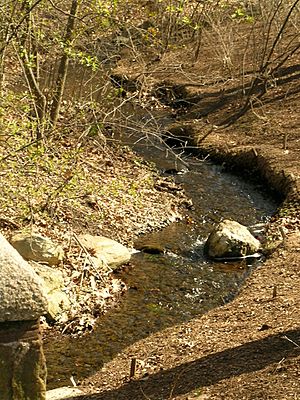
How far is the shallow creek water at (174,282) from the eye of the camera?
967 cm

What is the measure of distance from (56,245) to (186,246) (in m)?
3.19

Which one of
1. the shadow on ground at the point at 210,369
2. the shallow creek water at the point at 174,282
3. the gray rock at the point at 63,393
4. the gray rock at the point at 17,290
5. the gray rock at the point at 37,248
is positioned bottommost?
the shallow creek water at the point at 174,282

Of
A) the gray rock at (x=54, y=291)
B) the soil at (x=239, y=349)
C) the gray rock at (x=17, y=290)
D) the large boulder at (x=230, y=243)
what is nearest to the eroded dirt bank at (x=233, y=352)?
the soil at (x=239, y=349)

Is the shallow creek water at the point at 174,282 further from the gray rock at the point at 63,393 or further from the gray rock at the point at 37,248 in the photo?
the gray rock at the point at 37,248

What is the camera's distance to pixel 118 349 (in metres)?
9.82

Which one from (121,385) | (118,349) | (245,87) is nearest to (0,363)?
(121,385)

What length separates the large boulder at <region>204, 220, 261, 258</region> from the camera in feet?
44.2

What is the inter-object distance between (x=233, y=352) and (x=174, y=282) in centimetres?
403

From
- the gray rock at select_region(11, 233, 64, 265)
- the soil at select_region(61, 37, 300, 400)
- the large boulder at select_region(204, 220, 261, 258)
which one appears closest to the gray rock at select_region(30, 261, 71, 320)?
the gray rock at select_region(11, 233, 64, 265)

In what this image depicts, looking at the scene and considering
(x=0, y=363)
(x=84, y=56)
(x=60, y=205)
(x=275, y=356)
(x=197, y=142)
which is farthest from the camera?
(x=197, y=142)

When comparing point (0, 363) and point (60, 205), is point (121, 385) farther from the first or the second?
point (60, 205)

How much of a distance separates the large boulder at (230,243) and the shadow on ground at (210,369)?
501 cm

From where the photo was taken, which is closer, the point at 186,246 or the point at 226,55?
the point at 186,246

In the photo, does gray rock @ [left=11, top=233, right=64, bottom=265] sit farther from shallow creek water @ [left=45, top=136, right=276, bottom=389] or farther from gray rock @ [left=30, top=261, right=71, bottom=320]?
shallow creek water @ [left=45, top=136, right=276, bottom=389]
